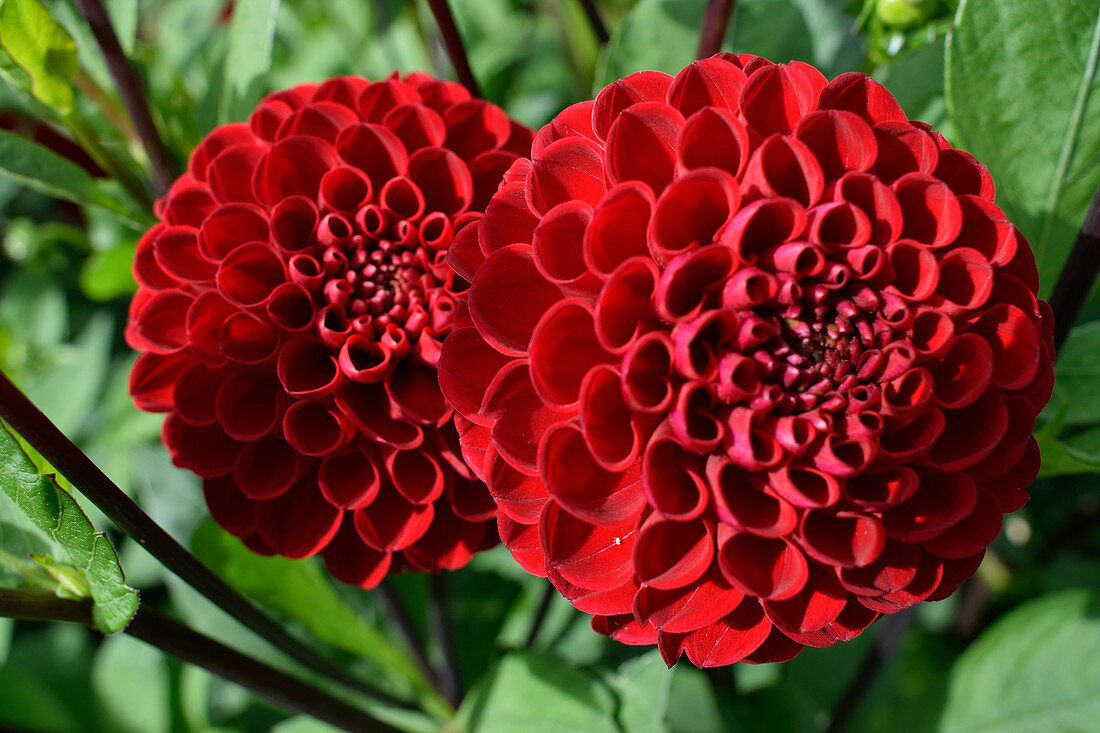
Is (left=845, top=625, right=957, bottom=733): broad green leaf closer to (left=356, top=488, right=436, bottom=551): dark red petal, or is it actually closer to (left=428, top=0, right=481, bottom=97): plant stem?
(left=356, top=488, right=436, bottom=551): dark red petal

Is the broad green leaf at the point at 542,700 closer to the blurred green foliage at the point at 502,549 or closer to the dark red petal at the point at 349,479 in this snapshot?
the blurred green foliage at the point at 502,549

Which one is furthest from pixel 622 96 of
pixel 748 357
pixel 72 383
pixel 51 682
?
pixel 51 682

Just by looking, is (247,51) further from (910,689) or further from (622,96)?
(910,689)

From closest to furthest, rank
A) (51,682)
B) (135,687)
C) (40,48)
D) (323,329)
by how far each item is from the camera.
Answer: (323,329) < (40,48) < (135,687) < (51,682)

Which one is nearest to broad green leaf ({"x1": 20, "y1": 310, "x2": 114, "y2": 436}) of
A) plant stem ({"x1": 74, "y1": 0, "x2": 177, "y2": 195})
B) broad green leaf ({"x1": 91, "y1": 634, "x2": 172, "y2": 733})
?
broad green leaf ({"x1": 91, "y1": 634, "x2": 172, "y2": 733})

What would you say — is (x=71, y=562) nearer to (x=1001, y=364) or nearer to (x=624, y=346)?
(x=624, y=346)

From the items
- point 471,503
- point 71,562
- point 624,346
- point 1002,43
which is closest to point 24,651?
point 71,562
